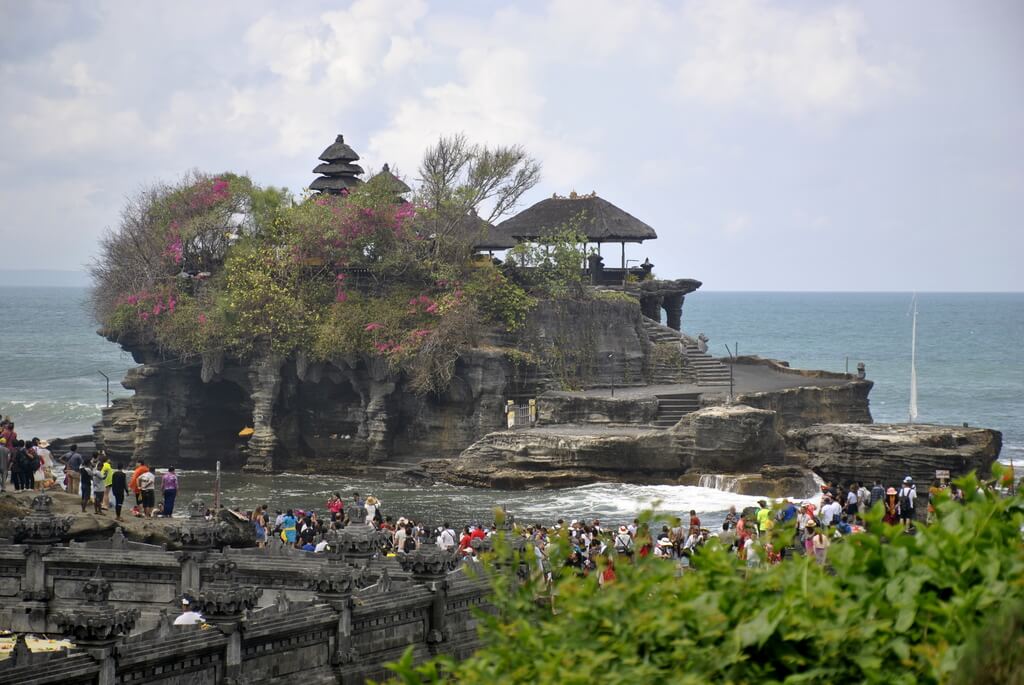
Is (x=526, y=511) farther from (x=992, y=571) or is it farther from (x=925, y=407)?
(x=925, y=407)

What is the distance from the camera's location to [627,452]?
43250mm

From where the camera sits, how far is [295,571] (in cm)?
1992

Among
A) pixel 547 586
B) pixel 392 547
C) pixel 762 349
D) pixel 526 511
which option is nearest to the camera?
pixel 547 586

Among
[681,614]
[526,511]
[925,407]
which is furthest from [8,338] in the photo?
[681,614]

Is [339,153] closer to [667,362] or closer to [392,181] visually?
[392,181]

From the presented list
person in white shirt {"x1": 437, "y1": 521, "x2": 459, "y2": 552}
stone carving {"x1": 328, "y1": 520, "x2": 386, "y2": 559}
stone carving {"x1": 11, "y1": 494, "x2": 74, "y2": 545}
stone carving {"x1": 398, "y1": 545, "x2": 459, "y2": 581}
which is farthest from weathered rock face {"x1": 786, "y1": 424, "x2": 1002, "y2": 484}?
stone carving {"x1": 11, "y1": 494, "x2": 74, "y2": 545}

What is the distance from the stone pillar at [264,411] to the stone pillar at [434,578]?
97.7 ft

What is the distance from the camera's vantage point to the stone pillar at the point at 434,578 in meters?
18.8

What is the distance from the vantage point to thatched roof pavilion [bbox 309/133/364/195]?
175 feet

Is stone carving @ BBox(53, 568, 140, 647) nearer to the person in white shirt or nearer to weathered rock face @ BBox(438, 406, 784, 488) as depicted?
the person in white shirt

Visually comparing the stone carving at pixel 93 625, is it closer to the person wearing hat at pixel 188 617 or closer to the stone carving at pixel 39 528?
the person wearing hat at pixel 188 617

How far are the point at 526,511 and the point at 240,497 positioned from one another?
361 inches

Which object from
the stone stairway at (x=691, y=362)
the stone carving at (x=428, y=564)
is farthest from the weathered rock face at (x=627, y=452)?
the stone carving at (x=428, y=564)

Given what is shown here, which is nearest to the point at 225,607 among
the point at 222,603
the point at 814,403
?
the point at 222,603
